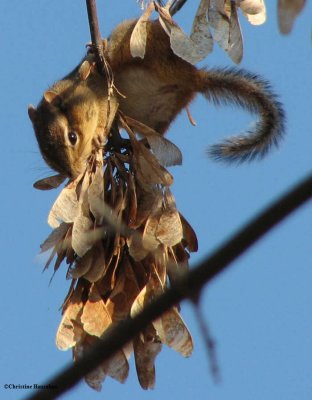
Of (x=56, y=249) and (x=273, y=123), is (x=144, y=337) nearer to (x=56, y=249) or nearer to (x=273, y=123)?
(x=56, y=249)

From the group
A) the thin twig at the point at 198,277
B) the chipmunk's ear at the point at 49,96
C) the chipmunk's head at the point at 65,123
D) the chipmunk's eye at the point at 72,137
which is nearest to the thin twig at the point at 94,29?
the chipmunk's head at the point at 65,123

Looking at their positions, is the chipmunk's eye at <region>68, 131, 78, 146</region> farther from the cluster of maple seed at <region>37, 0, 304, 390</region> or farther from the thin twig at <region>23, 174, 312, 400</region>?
the thin twig at <region>23, 174, 312, 400</region>

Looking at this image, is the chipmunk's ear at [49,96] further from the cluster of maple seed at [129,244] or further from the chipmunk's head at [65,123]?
the cluster of maple seed at [129,244]

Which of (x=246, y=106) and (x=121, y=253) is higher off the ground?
(x=246, y=106)

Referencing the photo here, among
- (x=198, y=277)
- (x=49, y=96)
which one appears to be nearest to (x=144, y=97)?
(x=49, y=96)

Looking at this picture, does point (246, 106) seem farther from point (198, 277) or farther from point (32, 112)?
point (198, 277)

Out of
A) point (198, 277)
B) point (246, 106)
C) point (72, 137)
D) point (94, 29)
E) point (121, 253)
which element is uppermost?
point (198, 277)

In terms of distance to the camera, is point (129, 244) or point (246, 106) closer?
point (129, 244)
